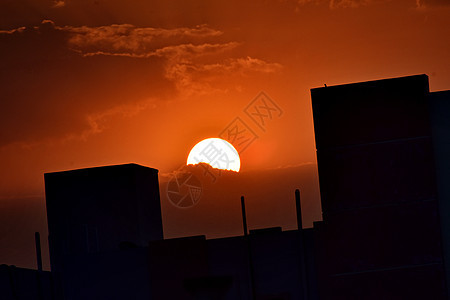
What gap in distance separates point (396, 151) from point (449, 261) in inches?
176

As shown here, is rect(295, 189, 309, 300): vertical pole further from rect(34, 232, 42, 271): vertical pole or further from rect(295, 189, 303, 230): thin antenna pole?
rect(34, 232, 42, 271): vertical pole

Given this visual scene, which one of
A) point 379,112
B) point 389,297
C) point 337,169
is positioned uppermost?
point 379,112

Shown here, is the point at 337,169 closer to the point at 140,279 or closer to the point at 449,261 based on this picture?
the point at 449,261

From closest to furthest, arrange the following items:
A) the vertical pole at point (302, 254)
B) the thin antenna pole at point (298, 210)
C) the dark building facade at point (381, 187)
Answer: the dark building facade at point (381, 187) → the thin antenna pole at point (298, 210) → the vertical pole at point (302, 254)

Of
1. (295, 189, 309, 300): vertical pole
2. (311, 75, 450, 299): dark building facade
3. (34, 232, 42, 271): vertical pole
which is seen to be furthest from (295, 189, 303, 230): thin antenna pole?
(34, 232, 42, 271): vertical pole

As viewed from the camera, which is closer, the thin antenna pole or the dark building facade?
the dark building facade

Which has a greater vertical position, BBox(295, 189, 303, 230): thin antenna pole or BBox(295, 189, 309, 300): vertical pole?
BBox(295, 189, 303, 230): thin antenna pole

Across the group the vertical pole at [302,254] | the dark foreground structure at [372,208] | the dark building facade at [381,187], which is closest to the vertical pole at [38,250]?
the dark foreground structure at [372,208]

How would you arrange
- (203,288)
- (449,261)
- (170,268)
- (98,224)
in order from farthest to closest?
(98,224)
(170,268)
(449,261)
(203,288)

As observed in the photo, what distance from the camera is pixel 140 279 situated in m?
27.8

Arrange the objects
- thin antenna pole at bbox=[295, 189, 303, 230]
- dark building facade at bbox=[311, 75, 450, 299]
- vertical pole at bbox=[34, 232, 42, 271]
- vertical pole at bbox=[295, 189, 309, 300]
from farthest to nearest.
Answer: vertical pole at bbox=[34, 232, 42, 271]
vertical pole at bbox=[295, 189, 309, 300]
thin antenna pole at bbox=[295, 189, 303, 230]
dark building facade at bbox=[311, 75, 450, 299]

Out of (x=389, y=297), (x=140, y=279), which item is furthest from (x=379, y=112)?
(x=140, y=279)

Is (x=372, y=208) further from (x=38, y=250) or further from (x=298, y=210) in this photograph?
(x=38, y=250)

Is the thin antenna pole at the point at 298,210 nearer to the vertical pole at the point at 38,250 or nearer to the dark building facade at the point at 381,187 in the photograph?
the dark building facade at the point at 381,187
